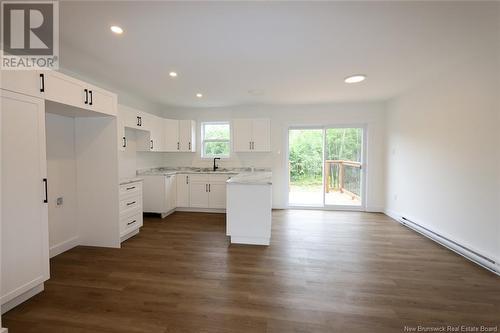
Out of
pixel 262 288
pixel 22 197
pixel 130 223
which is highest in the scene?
pixel 22 197

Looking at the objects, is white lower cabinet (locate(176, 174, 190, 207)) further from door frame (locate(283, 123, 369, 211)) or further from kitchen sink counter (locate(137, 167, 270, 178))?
door frame (locate(283, 123, 369, 211))

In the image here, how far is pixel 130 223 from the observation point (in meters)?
3.40

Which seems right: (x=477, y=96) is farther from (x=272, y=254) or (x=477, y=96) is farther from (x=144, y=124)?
(x=144, y=124)

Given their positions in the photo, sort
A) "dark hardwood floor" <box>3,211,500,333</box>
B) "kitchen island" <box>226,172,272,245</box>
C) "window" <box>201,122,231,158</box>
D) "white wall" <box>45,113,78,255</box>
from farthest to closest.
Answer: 1. "window" <box>201,122,231,158</box>
2. "kitchen island" <box>226,172,272,245</box>
3. "white wall" <box>45,113,78,255</box>
4. "dark hardwood floor" <box>3,211,500,333</box>

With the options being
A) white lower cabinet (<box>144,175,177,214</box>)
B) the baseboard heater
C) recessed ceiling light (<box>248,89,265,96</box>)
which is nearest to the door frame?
the baseboard heater

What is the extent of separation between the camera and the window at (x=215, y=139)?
5.54 m

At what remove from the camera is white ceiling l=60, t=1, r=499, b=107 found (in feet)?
5.84

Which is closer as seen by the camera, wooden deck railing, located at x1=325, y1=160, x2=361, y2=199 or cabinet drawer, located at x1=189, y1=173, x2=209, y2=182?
cabinet drawer, located at x1=189, y1=173, x2=209, y2=182

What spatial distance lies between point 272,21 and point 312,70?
1.30m

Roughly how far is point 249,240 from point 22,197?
8.30 ft

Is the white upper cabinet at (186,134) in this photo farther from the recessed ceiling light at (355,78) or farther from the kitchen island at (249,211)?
the recessed ceiling light at (355,78)

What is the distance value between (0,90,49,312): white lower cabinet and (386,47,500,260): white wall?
4.66 meters

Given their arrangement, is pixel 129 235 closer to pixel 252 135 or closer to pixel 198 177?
pixel 198 177

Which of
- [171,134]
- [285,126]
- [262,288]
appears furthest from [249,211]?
[171,134]
